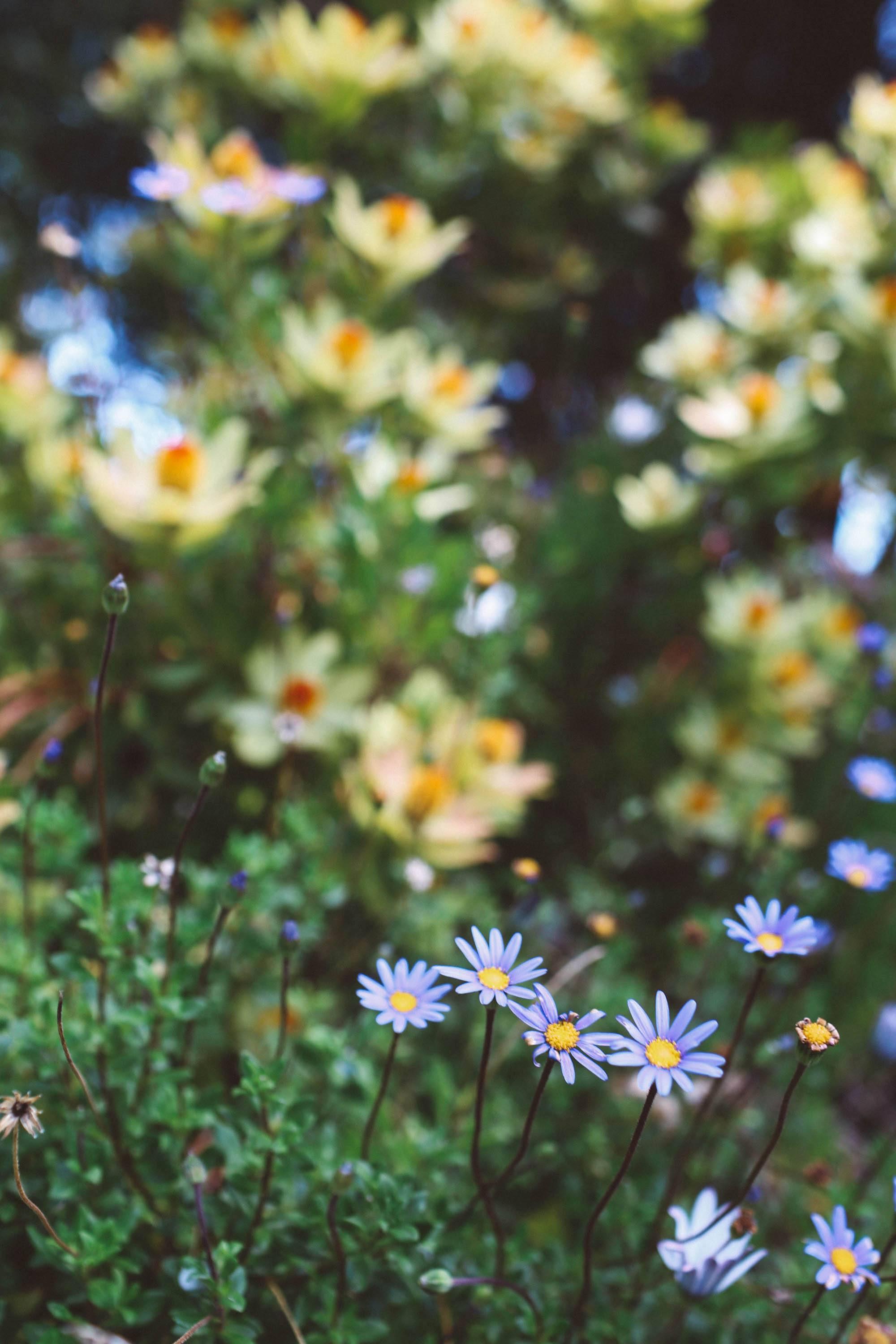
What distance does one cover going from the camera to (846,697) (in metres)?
1.44

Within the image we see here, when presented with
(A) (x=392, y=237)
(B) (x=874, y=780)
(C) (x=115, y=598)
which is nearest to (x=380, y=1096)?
(C) (x=115, y=598)

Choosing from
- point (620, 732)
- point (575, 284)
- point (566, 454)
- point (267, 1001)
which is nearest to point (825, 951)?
point (267, 1001)

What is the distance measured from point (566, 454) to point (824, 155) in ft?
2.19

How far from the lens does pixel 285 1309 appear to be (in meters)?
0.56

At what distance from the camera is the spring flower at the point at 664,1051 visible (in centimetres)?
43

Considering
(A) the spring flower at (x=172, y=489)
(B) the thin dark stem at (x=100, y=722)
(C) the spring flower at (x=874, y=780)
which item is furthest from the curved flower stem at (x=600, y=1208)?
(A) the spring flower at (x=172, y=489)

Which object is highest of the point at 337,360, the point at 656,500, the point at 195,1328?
the point at 656,500

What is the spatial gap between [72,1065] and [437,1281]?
0.70 feet

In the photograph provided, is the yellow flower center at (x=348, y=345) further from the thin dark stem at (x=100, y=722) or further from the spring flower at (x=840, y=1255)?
the spring flower at (x=840, y=1255)

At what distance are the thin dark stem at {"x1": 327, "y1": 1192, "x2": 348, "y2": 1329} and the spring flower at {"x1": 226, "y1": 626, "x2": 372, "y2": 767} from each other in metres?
0.45

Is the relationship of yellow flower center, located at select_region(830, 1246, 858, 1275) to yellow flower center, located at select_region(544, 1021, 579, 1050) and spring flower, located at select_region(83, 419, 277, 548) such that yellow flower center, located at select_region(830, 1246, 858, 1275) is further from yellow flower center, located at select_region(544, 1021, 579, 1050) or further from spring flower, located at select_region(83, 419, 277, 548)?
spring flower, located at select_region(83, 419, 277, 548)

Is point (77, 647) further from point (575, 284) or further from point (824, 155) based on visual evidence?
point (824, 155)

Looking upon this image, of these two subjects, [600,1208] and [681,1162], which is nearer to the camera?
[600,1208]

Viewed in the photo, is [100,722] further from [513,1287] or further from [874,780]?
[874,780]
